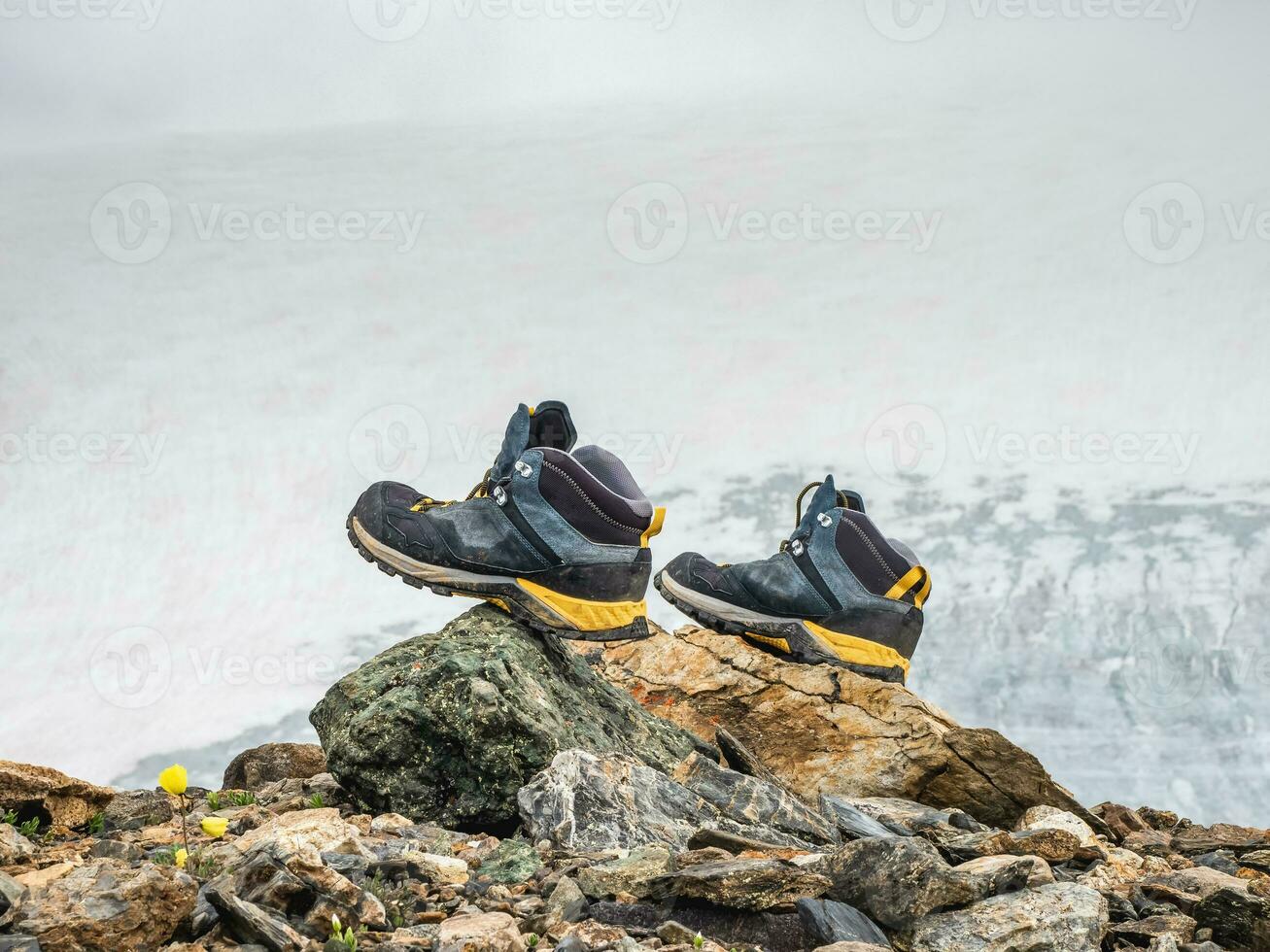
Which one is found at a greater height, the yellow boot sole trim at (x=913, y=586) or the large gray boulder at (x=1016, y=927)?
the yellow boot sole trim at (x=913, y=586)

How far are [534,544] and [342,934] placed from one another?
326 cm

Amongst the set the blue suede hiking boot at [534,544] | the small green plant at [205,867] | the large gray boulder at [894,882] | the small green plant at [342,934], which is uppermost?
the blue suede hiking boot at [534,544]

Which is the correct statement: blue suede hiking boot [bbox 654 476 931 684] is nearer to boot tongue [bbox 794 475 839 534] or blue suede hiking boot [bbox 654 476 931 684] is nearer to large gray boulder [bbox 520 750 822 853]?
boot tongue [bbox 794 475 839 534]

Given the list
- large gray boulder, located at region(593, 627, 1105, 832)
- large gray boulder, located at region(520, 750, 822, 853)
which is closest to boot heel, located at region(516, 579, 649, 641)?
large gray boulder, located at region(520, 750, 822, 853)

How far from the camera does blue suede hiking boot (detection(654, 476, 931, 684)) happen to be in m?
8.13

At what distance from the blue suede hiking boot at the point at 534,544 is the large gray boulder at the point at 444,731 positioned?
0.52 meters

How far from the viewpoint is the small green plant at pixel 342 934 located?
3.74 metres

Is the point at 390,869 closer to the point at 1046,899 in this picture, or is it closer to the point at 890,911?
the point at 890,911

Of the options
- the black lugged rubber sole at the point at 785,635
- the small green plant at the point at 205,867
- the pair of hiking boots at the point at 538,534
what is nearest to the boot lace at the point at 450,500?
the pair of hiking boots at the point at 538,534

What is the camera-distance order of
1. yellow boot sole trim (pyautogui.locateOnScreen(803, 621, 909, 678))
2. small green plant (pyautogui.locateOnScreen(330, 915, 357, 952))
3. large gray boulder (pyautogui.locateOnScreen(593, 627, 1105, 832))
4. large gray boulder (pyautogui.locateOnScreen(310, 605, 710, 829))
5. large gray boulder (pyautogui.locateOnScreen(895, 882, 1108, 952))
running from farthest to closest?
yellow boot sole trim (pyautogui.locateOnScreen(803, 621, 909, 678))
large gray boulder (pyautogui.locateOnScreen(593, 627, 1105, 832))
large gray boulder (pyautogui.locateOnScreen(310, 605, 710, 829))
large gray boulder (pyautogui.locateOnScreen(895, 882, 1108, 952))
small green plant (pyautogui.locateOnScreen(330, 915, 357, 952))

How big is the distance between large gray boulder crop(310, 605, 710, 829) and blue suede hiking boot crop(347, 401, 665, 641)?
1.72 feet


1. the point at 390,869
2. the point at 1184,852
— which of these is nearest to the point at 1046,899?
the point at 390,869

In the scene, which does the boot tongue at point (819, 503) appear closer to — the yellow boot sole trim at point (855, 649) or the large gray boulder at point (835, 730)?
the yellow boot sole trim at point (855, 649)

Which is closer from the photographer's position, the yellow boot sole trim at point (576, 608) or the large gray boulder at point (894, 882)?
the large gray boulder at point (894, 882)
